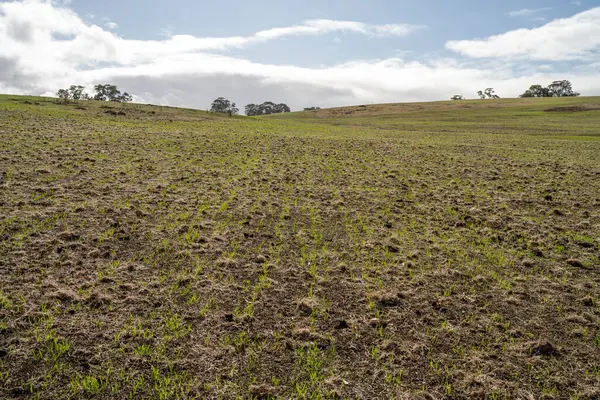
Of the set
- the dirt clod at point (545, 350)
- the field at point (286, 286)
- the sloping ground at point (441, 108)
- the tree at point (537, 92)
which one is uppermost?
the tree at point (537, 92)

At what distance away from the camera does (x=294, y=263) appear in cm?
1014

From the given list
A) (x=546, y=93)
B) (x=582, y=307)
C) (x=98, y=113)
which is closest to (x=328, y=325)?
(x=582, y=307)

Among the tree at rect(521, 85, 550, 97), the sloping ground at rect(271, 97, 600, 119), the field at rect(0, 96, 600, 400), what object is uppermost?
the tree at rect(521, 85, 550, 97)

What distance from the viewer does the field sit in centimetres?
595

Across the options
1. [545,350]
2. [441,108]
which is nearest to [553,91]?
[441,108]

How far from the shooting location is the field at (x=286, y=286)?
595 centimetres

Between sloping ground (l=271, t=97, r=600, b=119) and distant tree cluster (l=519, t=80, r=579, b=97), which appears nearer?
sloping ground (l=271, t=97, r=600, b=119)

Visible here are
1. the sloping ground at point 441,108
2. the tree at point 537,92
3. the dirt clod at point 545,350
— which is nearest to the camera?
the dirt clod at point 545,350

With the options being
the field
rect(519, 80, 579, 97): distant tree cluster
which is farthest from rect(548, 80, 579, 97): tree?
the field

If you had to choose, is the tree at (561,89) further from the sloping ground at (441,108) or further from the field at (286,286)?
the field at (286,286)

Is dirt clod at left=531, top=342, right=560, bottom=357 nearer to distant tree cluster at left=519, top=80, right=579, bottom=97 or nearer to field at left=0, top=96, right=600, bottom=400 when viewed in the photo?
field at left=0, top=96, right=600, bottom=400

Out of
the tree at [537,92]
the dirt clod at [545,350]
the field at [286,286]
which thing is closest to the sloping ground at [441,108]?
the tree at [537,92]

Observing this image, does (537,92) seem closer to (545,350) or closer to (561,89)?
(561,89)

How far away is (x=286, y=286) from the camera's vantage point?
884 cm
